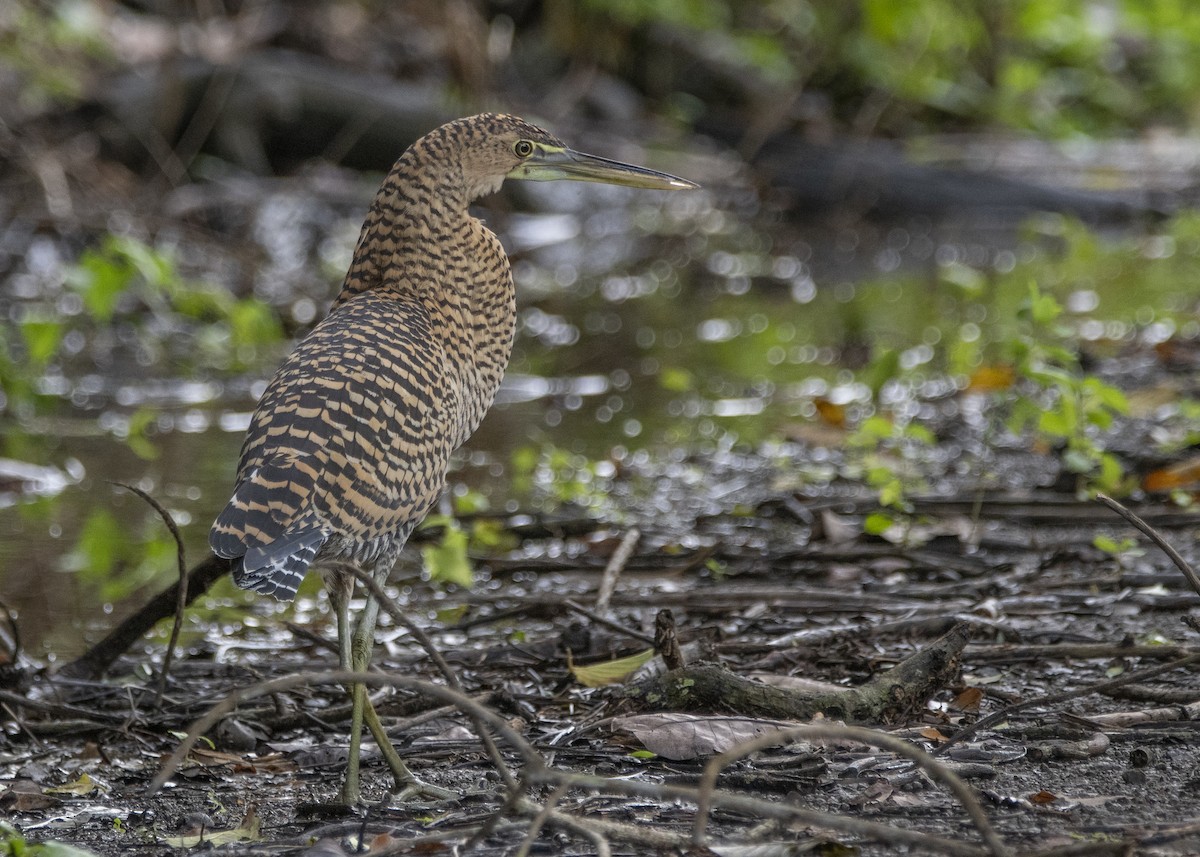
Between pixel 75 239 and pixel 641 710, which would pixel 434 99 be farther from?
pixel 641 710

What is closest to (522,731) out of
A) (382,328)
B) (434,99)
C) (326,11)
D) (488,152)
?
(382,328)

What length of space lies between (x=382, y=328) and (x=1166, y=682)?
1.87 meters

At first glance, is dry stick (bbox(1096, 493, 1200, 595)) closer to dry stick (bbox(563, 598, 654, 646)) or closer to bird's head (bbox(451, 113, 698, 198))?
dry stick (bbox(563, 598, 654, 646))

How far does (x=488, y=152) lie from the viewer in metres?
3.56

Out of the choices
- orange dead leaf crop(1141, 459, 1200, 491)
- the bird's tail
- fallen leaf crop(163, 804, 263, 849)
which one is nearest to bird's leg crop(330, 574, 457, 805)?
fallen leaf crop(163, 804, 263, 849)

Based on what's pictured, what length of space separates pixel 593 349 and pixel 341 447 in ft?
17.3

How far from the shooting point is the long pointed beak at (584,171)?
366 centimetres

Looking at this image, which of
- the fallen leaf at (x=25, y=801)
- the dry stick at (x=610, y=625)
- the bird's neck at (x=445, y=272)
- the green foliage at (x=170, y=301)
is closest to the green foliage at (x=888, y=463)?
the dry stick at (x=610, y=625)

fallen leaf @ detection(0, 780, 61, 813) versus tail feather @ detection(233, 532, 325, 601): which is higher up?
tail feather @ detection(233, 532, 325, 601)

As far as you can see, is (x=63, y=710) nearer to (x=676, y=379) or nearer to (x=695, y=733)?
(x=695, y=733)

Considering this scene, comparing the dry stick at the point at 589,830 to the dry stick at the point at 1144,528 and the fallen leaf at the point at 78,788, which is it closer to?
the dry stick at the point at 1144,528

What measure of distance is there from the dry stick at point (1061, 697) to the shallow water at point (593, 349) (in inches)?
94.0

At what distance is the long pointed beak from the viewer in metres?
3.66

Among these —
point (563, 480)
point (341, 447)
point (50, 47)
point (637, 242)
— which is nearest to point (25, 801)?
point (341, 447)
